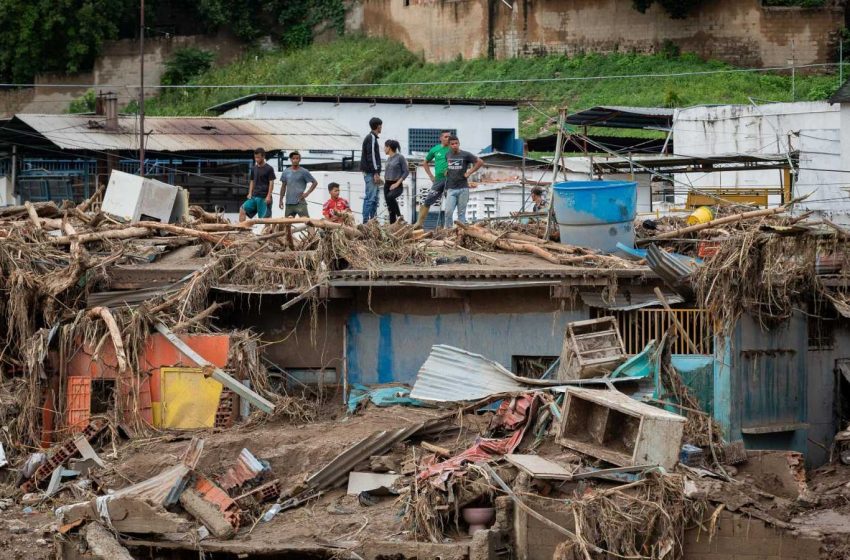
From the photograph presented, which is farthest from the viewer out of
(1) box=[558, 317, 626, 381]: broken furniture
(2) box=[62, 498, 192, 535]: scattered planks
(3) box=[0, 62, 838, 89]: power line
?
(3) box=[0, 62, 838, 89]: power line

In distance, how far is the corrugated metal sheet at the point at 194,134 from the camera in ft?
104

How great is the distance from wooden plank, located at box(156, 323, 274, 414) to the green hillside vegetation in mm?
21303

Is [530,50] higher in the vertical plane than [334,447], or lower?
higher

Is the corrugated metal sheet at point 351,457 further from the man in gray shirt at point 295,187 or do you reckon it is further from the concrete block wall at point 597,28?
the concrete block wall at point 597,28

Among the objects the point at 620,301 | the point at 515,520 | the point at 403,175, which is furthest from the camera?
the point at 403,175

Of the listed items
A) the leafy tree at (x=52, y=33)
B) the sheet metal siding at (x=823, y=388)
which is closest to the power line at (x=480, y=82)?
the leafy tree at (x=52, y=33)

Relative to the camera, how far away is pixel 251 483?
51.6 feet

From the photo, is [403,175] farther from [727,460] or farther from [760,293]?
[727,460]

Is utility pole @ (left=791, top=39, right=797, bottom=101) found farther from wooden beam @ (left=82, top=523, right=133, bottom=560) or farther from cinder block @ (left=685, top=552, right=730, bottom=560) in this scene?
wooden beam @ (left=82, top=523, right=133, bottom=560)

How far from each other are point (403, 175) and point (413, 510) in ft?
24.8

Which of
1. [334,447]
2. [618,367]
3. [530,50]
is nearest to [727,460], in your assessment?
[618,367]

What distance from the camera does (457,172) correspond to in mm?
21031

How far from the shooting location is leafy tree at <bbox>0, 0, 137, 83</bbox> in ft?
165

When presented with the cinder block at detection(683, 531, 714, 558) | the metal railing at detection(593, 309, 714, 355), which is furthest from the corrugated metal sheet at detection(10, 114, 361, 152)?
the cinder block at detection(683, 531, 714, 558)
